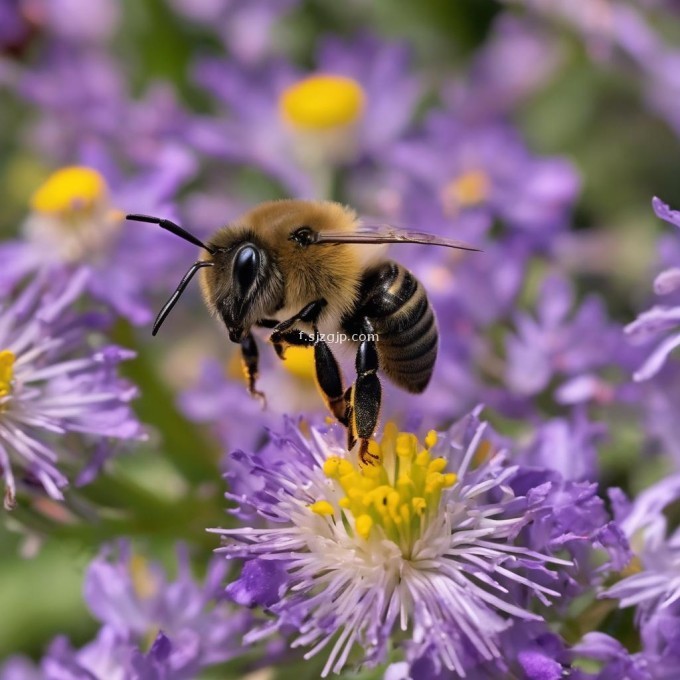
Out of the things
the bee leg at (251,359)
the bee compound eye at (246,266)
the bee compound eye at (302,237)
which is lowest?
the bee leg at (251,359)

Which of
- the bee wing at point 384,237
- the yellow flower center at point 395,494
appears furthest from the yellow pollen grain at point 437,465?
the bee wing at point 384,237

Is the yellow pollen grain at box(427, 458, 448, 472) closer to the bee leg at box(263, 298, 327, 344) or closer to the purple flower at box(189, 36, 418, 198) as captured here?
the bee leg at box(263, 298, 327, 344)

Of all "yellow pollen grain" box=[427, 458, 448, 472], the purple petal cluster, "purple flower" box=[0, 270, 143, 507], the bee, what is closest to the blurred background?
"purple flower" box=[0, 270, 143, 507]

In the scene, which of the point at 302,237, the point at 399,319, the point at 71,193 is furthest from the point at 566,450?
the point at 71,193

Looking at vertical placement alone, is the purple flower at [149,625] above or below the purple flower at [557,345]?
below

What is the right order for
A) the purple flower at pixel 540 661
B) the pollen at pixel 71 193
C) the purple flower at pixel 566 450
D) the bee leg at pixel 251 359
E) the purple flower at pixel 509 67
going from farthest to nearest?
1. the purple flower at pixel 509 67
2. the pollen at pixel 71 193
3. the bee leg at pixel 251 359
4. the purple flower at pixel 566 450
5. the purple flower at pixel 540 661

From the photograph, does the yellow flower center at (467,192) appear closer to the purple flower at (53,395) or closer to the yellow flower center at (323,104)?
the yellow flower center at (323,104)

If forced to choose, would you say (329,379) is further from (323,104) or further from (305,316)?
(323,104)
